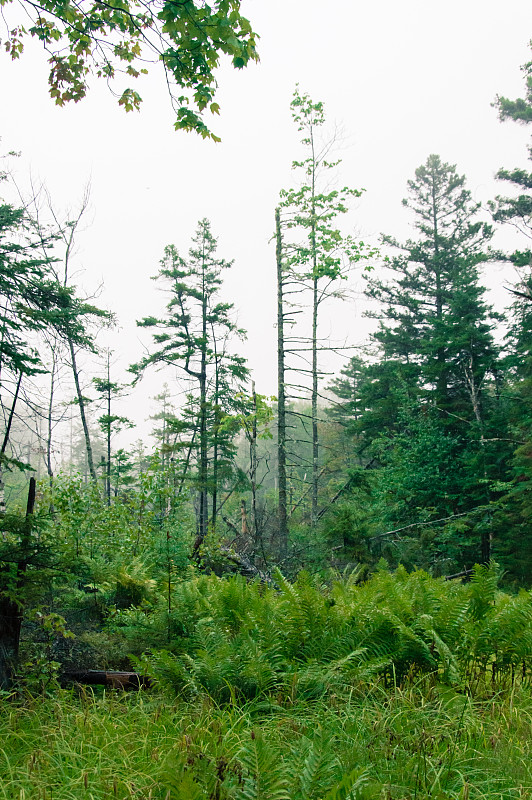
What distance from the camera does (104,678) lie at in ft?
12.5

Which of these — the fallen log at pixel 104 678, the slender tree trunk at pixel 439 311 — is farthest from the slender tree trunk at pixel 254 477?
the slender tree trunk at pixel 439 311

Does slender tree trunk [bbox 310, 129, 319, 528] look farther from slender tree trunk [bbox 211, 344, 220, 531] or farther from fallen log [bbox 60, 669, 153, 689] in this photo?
fallen log [bbox 60, 669, 153, 689]

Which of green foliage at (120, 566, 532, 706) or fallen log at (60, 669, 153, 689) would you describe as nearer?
green foliage at (120, 566, 532, 706)

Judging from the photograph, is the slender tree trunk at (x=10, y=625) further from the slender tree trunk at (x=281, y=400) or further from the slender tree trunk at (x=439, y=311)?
the slender tree trunk at (x=439, y=311)

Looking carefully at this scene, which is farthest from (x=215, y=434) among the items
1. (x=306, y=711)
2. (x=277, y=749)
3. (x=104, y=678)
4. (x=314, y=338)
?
(x=277, y=749)

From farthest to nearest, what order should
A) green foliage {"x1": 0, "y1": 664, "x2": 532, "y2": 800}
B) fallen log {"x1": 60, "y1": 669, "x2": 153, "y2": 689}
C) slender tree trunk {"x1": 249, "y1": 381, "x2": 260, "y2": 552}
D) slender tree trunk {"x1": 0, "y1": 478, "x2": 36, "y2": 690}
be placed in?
slender tree trunk {"x1": 249, "y1": 381, "x2": 260, "y2": 552} < fallen log {"x1": 60, "y1": 669, "x2": 153, "y2": 689} < slender tree trunk {"x1": 0, "y1": 478, "x2": 36, "y2": 690} < green foliage {"x1": 0, "y1": 664, "x2": 532, "y2": 800}

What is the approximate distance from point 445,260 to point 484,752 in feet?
63.7

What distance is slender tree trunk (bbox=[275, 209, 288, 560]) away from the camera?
10742mm

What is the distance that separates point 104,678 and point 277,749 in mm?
2282

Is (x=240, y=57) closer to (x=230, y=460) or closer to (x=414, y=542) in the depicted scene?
(x=414, y=542)

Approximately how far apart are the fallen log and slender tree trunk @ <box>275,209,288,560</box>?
6.79m

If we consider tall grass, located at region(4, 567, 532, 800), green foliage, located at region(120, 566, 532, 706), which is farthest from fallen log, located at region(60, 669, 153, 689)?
green foliage, located at region(120, 566, 532, 706)

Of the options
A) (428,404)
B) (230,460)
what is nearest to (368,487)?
(428,404)

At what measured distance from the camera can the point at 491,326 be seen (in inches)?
587
